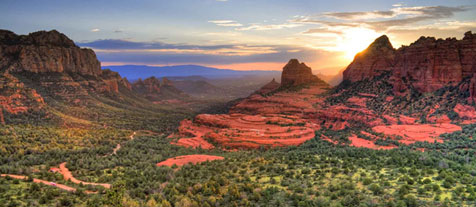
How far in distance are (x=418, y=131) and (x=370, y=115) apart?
12.4 m

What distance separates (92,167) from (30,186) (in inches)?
434

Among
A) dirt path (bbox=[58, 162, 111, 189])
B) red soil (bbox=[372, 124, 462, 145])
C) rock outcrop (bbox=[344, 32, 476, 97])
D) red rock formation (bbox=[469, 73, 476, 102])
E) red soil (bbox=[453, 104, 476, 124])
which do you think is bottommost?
dirt path (bbox=[58, 162, 111, 189])

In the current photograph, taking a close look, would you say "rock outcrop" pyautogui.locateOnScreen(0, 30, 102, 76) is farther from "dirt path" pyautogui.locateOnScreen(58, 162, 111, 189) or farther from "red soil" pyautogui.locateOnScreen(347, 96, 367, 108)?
"red soil" pyautogui.locateOnScreen(347, 96, 367, 108)

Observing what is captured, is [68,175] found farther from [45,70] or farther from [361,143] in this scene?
[45,70]

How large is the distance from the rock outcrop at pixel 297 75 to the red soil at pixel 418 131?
50.7 m

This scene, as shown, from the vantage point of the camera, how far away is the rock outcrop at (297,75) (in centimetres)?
9919

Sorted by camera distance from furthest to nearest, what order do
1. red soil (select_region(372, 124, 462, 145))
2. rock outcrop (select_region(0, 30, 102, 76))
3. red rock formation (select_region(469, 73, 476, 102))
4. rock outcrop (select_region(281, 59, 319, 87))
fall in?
rock outcrop (select_region(281, 59, 319, 87)) < rock outcrop (select_region(0, 30, 102, 76)) < red rock formation (select_region(469, 73, 476, 102)) < red soil (select_region(372, 124, 462, 145))

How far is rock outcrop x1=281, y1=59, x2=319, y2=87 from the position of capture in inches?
3905

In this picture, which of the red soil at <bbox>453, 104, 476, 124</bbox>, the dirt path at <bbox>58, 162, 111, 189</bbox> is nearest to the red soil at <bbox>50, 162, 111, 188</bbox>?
the dirt path at <bbox>58, 162, 111, 189</bbox>

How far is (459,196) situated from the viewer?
1852 cm

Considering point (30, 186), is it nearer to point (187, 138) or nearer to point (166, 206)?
point (166, 206)

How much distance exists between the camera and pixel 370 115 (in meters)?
56.8

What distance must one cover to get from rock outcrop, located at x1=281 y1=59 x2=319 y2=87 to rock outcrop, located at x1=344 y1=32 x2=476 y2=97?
1063 inches

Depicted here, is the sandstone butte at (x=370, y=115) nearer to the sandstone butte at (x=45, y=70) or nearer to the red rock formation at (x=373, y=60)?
the red rock formation at (x=373, y=60)
